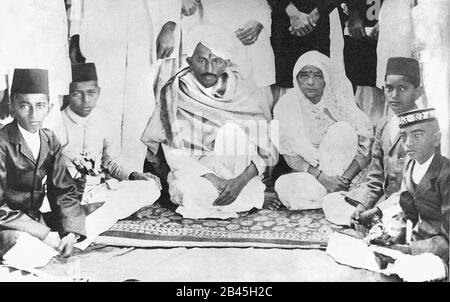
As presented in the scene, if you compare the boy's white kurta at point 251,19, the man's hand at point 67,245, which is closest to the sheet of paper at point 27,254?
the man's hand at point 67,245

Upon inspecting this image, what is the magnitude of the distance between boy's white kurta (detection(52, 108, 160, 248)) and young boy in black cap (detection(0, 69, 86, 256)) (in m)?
0.11

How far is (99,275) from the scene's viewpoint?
6305 millimetres

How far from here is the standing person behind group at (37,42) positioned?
20.8 feet

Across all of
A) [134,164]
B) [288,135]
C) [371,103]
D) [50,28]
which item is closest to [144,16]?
[50,28]

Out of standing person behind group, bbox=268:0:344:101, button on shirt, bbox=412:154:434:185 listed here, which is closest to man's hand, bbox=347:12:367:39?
standing person behind group, bbox=268:0:344:101

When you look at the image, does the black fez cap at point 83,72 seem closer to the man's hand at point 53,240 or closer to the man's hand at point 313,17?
the man's hand at point 53,240

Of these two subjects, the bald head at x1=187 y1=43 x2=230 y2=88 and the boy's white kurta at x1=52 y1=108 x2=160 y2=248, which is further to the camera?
the bald head at x1=187 y1=43 x2=230 y2=88

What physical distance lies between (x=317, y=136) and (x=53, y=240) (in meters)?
3.06

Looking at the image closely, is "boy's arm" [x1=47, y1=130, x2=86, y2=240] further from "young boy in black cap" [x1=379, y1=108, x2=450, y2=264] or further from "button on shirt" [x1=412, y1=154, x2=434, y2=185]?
"button on shirt" [x1=412, y1=154, x2=434, y2=185]

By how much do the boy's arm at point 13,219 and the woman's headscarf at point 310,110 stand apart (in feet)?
9.00

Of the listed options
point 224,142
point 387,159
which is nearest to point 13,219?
point 224,142

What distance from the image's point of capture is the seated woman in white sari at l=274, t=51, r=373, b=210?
6500 mm

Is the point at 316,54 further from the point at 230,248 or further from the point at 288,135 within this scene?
the point at 230,248
